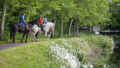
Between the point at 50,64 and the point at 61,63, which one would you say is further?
the point at 61,63

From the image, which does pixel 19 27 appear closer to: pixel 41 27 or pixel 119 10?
pixel 41 27

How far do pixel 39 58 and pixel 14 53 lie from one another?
1.55 metres

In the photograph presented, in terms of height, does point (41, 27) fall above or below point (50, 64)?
above

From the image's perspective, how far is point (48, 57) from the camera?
403 inches

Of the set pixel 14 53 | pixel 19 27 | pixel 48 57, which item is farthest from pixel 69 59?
pixel 19 27

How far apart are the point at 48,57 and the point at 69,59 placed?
144 centimetres

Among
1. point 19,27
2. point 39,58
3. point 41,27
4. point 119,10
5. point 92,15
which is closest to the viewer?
point 39,58

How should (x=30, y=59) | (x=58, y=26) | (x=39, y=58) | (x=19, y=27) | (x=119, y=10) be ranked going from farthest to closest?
(x=119, y=10) < (x=58, y=26) < (x=19, y=27) < (x=39, y=58) < (x=30, y=59)

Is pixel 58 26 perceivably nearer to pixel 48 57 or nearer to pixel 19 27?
pixel 19 27

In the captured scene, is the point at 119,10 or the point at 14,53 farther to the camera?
the point at 119,10

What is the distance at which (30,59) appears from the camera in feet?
28.8

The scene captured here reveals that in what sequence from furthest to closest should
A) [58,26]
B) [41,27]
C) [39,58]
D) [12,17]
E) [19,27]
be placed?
[58,26] < [12,17] < [41,27] < [19,27] < [39,58]

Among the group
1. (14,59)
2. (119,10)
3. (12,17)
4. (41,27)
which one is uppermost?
(119,10)

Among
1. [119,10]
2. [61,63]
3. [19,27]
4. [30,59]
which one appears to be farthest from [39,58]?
[119,10]
